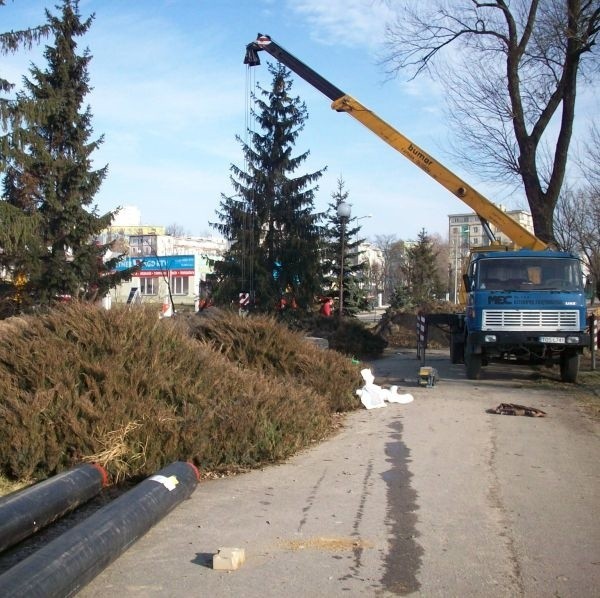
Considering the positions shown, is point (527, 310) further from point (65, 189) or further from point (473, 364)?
point (65, 189)

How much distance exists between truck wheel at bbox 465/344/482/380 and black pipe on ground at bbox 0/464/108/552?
10848 millimetres

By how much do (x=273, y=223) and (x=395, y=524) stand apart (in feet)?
86.1

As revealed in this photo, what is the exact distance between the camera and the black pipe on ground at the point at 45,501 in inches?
191

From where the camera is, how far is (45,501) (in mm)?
5266

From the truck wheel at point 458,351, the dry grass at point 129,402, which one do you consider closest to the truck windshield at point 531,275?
the truck wheel at point 458,351

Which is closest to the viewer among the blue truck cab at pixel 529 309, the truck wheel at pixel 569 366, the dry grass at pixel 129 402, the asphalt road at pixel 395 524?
the asphalt road at pixel 395 524

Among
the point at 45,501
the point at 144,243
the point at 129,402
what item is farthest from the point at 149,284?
the point at 45,501

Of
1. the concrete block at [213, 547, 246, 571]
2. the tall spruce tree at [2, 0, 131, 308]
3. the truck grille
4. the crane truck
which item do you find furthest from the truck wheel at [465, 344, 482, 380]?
the tall spruce tree at [2, 0, 131, 308]

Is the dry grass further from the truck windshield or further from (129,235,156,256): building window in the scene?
(129,235,156,256): building window

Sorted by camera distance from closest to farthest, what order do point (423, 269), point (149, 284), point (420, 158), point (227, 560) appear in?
1. point (227, 560)
2. point (420, 158)
3. point (423, 269)
4. point (149, 284)

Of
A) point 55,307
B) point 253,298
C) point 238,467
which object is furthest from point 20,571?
point 253,298

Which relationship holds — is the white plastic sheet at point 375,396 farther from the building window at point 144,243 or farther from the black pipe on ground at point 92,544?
the building window at point 144,243

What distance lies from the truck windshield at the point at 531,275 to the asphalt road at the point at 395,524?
5902 millimetres

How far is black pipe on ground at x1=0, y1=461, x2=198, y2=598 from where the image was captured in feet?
12.2
